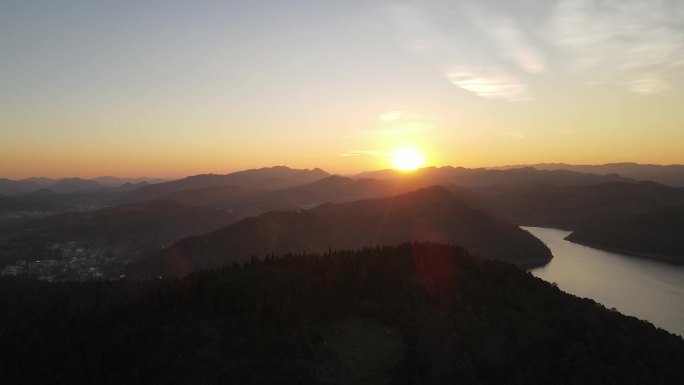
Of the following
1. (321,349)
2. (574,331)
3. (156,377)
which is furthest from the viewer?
(574,331)

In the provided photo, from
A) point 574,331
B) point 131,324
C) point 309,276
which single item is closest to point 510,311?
point 574,331

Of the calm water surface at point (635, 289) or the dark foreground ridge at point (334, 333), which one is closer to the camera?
the dark foreground ridge at point (334, 333)

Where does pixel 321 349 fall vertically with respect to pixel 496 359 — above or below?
above

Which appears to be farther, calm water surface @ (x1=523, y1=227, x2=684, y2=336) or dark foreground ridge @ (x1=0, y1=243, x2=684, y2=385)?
calm water surface @ (x1=523, y1=227, x2=684, y2=336)

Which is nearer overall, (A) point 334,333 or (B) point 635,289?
(A) point 334,333

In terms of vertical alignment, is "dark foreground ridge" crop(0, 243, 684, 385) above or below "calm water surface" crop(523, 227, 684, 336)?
above

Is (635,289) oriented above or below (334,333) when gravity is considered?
below

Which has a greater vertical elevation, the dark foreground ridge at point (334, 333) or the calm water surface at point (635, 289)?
the dark foreground ridge at point (334, 333)

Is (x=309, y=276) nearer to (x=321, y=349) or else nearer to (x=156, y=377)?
(x=321, y=349)
